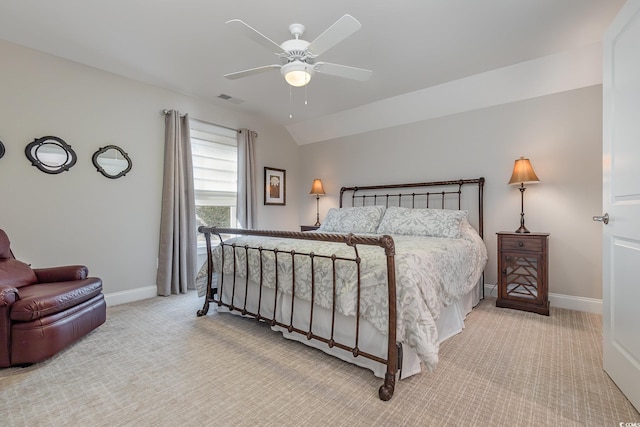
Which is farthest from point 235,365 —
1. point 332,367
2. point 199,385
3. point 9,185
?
point 9,185

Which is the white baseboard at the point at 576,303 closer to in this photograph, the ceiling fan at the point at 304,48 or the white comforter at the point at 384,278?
A: the white comforter at the point at 384,278

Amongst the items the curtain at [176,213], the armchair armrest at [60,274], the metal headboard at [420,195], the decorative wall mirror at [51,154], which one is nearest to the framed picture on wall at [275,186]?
the metal headboard at [420,195]

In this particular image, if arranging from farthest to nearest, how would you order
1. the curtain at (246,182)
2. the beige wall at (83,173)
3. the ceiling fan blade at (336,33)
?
the curtain at (246,182)
the beige wall at (83,173)
the ceiling fan blade at (336,33)

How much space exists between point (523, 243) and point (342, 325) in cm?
229

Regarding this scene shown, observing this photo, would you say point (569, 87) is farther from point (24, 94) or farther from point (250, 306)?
point (24, 94)

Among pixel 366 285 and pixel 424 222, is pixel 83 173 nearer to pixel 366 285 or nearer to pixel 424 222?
pixel 366 285

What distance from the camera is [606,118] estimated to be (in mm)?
1906

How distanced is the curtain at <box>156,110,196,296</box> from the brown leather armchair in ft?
3.65

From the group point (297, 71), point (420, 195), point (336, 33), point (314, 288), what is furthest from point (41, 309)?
point (420, 195)

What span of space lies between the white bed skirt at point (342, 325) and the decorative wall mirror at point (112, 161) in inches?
72.9

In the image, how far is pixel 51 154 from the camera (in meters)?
3.04

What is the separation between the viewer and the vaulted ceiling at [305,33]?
90.8 inches

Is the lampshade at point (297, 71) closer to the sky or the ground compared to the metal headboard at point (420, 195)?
closer to the sky

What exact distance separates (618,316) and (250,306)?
2656 millimetres
